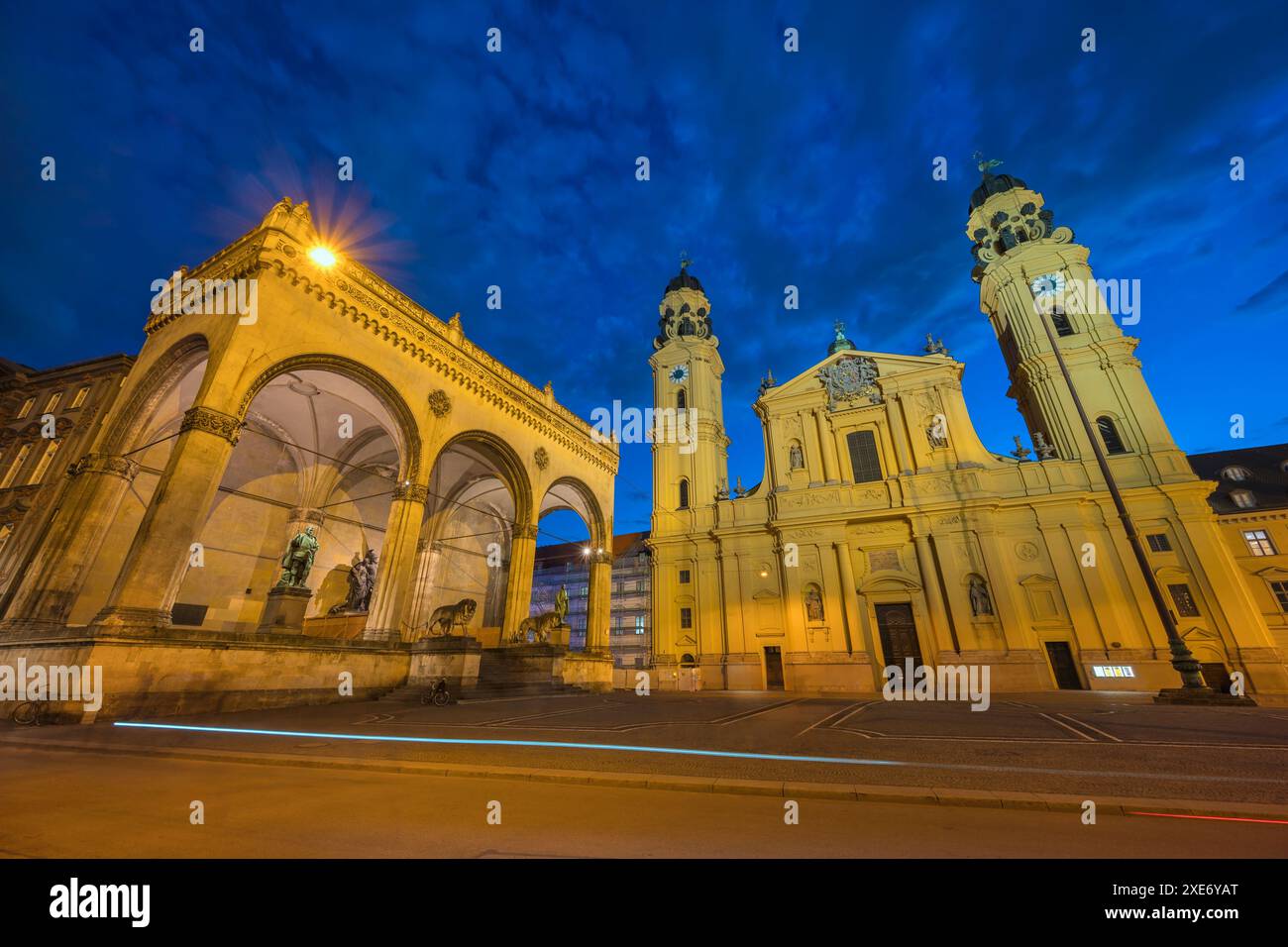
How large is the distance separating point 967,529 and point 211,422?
87.0ft

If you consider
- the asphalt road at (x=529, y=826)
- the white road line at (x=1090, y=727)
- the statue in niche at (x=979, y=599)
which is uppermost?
the statue in niche at (x=979, y=599)

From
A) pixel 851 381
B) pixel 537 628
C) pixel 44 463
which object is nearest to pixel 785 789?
pixel 537 628

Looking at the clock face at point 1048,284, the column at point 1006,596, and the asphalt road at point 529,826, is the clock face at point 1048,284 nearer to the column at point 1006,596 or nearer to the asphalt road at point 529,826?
the column at point 1006,596

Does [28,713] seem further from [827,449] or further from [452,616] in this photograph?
[827,449]

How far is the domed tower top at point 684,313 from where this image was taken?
32.5 m

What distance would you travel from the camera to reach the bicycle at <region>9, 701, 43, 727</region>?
7.93 m

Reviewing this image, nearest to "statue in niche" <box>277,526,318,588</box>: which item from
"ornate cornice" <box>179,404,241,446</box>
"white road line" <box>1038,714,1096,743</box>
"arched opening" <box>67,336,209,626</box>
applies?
"ornate cornice" <box>179,404,241,446</box>

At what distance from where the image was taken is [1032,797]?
2922mm

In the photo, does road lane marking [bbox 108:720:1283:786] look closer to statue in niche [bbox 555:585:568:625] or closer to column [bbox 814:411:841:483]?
statue in niche [bbox 555:585:568:625]

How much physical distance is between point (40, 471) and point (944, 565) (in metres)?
34.0

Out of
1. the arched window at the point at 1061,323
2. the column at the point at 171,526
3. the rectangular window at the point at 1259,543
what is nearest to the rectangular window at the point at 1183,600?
the arched window at the point at 1061,323

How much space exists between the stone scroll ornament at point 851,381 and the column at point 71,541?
28.4 meters

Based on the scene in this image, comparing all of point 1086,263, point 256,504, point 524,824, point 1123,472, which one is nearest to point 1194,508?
point 1123,472

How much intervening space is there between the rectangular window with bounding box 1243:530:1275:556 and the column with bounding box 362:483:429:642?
131ft
